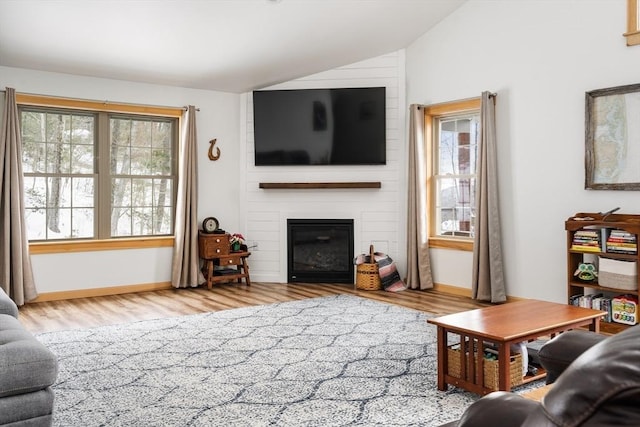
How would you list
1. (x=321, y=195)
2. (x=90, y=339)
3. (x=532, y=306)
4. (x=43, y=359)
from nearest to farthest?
(x=43, y=359)
(x=532, y=306)
(x=90, y=339)
(x=321, y=195)

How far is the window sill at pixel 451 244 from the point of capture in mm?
5875

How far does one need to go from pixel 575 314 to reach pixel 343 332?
177 cm

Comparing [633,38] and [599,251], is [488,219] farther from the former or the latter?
[633,38]

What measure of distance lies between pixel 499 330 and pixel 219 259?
14.3 feet

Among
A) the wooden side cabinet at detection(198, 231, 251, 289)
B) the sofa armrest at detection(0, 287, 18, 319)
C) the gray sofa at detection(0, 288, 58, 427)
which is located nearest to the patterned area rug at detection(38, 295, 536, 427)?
the gray sofa at detection(0, 288, 58, 427)

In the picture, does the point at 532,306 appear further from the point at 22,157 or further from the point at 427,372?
the point at 22,157

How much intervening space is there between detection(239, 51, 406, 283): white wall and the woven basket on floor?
0.36 m

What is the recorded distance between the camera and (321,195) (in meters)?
6.77

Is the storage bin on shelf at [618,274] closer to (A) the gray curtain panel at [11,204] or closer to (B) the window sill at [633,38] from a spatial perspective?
(B) the window sill at [633,38]

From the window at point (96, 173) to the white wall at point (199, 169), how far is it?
228 mm

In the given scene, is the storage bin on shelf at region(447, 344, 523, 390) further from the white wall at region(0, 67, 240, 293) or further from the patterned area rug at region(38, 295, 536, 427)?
the white wall at region(0, 67, 240, 293)

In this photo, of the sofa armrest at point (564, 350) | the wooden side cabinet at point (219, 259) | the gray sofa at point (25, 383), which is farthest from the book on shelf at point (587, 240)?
the gray sofa at point (25, 383)

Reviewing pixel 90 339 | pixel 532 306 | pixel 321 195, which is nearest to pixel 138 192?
pixel 321 195

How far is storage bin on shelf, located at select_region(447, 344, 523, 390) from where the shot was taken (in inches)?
110
